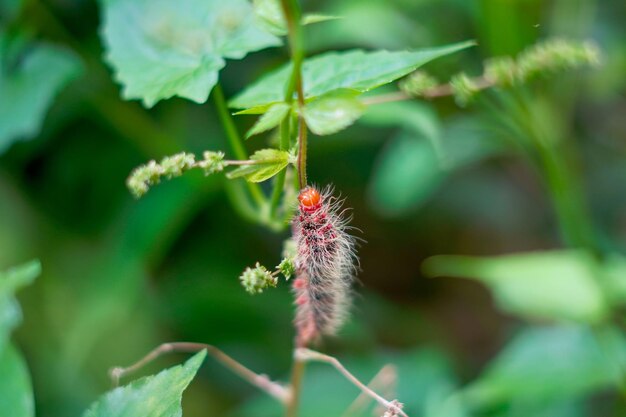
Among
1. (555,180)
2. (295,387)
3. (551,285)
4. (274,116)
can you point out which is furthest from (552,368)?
(274,116)

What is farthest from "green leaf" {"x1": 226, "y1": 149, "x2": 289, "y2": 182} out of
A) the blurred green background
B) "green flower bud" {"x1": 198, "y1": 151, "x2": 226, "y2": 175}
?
the blurred green background

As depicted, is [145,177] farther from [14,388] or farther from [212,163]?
[14,388]

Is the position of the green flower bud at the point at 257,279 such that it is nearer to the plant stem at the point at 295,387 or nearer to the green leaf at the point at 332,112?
the green leaf at the point at 332,112

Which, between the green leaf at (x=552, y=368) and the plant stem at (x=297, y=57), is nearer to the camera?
the plant stem at (x=297, y=57)

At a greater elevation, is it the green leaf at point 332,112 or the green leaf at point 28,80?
the green leaf at point 332,112

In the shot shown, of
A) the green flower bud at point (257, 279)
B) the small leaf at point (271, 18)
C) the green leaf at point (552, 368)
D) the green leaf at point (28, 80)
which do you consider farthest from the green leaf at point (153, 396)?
the green leaf at point (552, 368)

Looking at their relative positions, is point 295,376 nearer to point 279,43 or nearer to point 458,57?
point 279,43
